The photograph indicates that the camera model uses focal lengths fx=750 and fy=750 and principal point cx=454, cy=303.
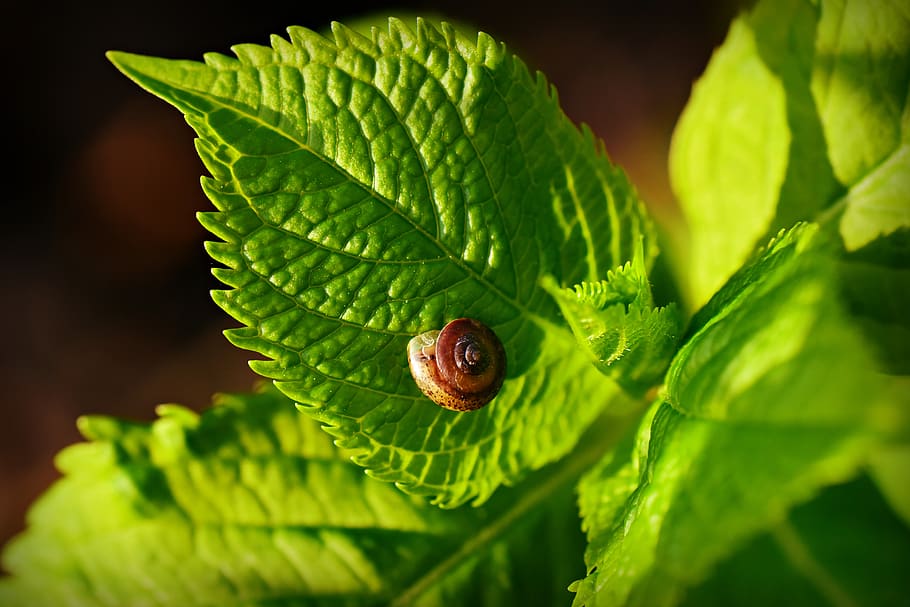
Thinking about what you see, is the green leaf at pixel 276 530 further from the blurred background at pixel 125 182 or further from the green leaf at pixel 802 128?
the blurred background at pixel 125 182

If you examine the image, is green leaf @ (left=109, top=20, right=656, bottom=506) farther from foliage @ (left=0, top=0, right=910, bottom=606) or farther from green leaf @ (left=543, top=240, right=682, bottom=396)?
green leaf @ (left=543, top=240, right=682, bottom=396)

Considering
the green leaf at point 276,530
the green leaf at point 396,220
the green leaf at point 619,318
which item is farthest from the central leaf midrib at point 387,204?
the green leaf at point 276,530

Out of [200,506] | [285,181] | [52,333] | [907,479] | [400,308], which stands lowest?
[907,479]

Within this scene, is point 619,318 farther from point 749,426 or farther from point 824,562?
point 824,562

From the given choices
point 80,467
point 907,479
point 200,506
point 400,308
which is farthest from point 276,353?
point 907,479

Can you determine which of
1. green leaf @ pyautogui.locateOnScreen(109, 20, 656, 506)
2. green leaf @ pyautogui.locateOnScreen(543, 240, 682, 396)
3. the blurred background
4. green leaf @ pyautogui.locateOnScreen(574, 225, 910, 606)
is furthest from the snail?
the blurred background

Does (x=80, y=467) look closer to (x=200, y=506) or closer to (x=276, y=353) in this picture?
(x=200, y=506)
